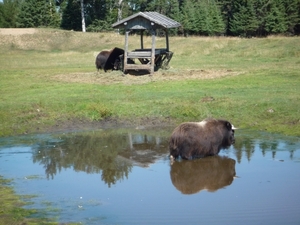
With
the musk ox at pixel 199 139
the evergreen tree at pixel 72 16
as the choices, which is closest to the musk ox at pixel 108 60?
the musk ox at pixel 199 139

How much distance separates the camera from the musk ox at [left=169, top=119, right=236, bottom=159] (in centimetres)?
1188

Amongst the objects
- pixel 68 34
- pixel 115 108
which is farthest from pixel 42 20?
pixel 115 108

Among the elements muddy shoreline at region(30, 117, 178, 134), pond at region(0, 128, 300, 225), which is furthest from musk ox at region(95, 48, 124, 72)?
pond at region(0, 128, 300, 225)

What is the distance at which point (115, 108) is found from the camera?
17516mm

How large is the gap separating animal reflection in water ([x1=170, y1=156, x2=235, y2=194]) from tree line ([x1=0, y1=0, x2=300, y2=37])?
156 feet

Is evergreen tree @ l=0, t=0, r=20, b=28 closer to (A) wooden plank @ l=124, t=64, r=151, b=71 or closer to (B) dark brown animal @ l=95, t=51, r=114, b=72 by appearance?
(B) dark brown animal @ l=95, t=51, r=114, b=72

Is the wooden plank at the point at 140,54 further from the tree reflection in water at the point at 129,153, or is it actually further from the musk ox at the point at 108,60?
the tree reflection in water at the point at 129,153

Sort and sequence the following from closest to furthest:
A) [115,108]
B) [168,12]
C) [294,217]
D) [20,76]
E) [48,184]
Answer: [294,217], [48,184], [115,108], [20,76], [168,12]

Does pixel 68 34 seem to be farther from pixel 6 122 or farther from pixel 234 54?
pixel 6 122

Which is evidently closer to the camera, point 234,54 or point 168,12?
point 234,54

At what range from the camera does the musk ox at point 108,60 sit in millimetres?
27641

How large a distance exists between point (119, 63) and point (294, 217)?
2014 centimetres

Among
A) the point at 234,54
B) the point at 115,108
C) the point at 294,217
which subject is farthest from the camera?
the point at 234,54

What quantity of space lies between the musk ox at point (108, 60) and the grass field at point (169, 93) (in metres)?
0.86
